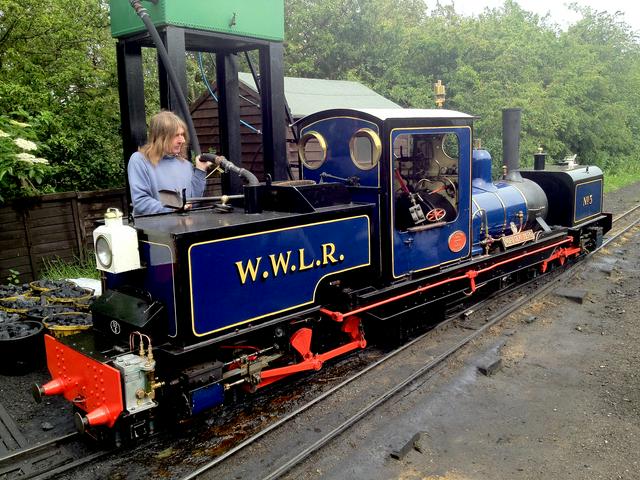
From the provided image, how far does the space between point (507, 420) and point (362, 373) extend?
1.38m

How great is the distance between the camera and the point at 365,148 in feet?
18.5

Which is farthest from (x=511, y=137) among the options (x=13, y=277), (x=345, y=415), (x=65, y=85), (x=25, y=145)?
(x=13, y=277)

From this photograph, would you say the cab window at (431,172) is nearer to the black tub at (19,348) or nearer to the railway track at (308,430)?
the railway track at (308,430)

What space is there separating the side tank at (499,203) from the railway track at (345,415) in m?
0.98

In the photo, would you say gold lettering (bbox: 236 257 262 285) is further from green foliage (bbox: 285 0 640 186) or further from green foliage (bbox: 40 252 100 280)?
green foliage (bbox: 285 0 640 186)

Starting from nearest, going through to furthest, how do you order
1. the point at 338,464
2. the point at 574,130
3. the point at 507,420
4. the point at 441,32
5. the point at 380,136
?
1. the point at 338,464
2. the point at 507,420
3. the point at 380,136
4. the point at 441,32
5. the point at 574,130

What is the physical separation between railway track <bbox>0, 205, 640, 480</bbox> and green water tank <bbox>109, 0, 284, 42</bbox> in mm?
3746

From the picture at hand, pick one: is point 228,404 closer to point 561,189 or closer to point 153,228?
point 153,228

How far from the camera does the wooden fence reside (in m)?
7.96

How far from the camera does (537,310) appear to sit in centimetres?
734

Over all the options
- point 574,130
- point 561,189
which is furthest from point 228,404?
point 574,130

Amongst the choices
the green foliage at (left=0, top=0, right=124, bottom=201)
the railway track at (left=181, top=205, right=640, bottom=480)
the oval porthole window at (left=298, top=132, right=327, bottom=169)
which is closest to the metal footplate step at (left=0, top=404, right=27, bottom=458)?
the railway track at (left=181, top=205, right=640, bottom=480)

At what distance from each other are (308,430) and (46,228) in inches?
227

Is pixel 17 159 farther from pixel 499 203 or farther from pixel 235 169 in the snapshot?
pixel 499 203
